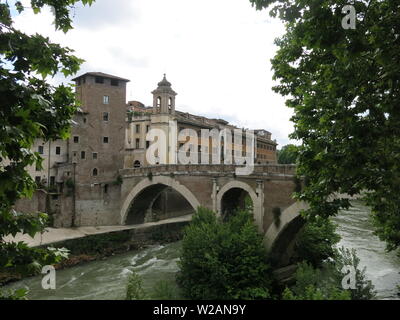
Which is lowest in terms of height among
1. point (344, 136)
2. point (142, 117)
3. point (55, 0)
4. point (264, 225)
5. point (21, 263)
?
point (264, 225)

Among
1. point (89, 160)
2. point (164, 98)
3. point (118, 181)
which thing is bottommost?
point (118, 181)

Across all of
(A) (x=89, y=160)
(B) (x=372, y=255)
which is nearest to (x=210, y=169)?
(B) (x=372, y=255)

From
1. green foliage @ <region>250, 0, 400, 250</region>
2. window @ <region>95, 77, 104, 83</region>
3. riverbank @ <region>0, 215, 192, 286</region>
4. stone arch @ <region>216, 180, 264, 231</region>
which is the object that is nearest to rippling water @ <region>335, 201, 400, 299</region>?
stone arch @ <region>216, 180, 264, 231</region>

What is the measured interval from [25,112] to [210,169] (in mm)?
21149

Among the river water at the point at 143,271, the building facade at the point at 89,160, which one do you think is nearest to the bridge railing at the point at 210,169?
the building facade at the point at 89,160

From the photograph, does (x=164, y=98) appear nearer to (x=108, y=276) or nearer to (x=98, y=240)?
(x=98, y=240)

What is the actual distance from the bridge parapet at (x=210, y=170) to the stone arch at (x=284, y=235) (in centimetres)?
198

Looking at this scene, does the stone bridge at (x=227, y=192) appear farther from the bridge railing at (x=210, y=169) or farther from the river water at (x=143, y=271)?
the river water at (x=143, y=271)

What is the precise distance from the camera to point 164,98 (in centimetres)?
3753

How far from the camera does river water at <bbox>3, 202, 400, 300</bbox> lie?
18172mm

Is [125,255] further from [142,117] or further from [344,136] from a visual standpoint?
[344,136]

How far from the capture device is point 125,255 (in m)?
26.7
